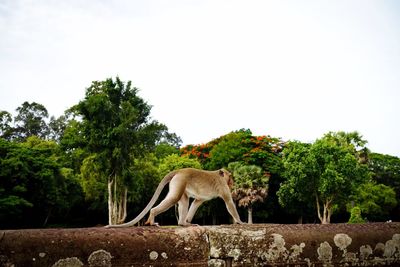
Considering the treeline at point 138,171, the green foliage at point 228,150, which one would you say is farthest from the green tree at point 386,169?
the green foliage at point 228,150

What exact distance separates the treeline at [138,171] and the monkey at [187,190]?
3175 centimetres

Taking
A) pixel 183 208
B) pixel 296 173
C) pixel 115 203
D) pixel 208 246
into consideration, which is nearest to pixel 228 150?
pixel 296 173

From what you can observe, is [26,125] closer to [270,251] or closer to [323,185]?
[323,185]

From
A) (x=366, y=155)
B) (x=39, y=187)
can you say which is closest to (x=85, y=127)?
(x=39, y=187)

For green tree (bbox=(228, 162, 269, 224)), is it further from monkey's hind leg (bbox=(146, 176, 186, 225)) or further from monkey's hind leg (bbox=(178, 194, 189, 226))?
monkey's hind leg (bbox=(146, 176, 186, 225))

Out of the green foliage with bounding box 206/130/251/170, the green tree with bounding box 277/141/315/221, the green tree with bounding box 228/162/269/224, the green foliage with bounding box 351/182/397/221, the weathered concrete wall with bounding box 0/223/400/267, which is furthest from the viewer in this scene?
the green foliage with bounding box 351/182/397/221

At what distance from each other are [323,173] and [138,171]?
21.5 m

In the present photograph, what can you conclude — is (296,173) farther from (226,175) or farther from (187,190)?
(187,190)

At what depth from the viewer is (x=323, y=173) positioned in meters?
44.0

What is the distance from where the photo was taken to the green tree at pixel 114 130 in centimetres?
3762

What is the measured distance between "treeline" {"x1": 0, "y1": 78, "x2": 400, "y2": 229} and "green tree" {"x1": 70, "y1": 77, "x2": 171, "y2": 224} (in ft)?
0.34

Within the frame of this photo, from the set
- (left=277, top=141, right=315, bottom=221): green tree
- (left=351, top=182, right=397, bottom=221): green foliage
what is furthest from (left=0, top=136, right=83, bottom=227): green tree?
(left=351, top=182, right=397, bottom=221): green foliage

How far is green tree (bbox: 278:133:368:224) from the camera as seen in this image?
43562 mm

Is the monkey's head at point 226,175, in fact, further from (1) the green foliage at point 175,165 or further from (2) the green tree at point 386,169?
(2) the green tree at point 386,169
